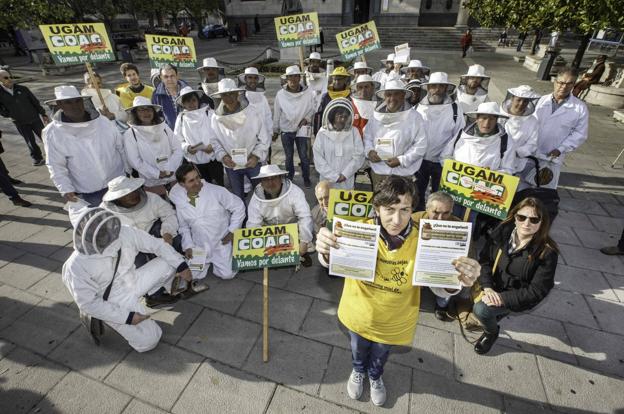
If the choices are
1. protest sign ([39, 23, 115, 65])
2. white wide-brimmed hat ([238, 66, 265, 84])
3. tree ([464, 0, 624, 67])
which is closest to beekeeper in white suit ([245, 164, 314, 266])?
white wide-brimmed hat ([238, 66, 265, 84])

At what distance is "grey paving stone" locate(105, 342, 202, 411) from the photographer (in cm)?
315

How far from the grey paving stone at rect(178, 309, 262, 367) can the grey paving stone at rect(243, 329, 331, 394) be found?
134mm

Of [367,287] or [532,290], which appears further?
[532,290]

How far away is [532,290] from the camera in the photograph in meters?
2.92

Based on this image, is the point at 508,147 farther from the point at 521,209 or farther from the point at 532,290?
the point at 532,290

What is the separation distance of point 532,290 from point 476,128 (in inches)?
93.9

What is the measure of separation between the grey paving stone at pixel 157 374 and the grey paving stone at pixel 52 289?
163 cm

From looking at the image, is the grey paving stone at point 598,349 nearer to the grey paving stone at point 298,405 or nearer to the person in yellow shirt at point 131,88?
the grey paving stone at point 298,405

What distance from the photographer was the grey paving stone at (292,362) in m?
3.24

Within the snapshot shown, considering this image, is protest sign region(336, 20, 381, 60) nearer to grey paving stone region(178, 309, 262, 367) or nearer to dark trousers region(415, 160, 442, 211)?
Answer: dark trousers region(415, 160, 442, 211)

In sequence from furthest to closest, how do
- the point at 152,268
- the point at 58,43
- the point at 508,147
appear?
the point at 58,43 → the point at 508,147 → the point at 152,268

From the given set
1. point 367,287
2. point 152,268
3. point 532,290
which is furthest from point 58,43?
point 532,290

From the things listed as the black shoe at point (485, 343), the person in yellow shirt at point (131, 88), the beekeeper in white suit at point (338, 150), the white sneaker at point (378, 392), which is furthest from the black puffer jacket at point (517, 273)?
the person in yellow shirt at point (131, 88)

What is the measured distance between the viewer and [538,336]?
365 centimetres
